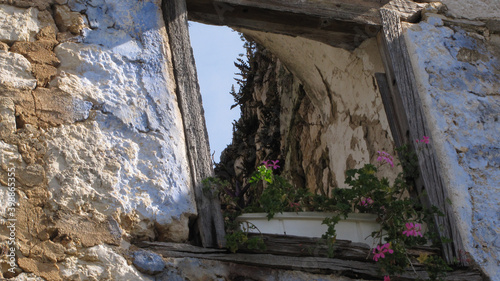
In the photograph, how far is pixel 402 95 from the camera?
12.2 ft

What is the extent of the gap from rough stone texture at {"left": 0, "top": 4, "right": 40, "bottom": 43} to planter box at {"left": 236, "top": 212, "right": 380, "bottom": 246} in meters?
1.26

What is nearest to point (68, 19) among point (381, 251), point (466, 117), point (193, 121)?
point (193, 121)

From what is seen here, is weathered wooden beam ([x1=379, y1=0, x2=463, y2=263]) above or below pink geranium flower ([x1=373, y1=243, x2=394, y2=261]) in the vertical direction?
above

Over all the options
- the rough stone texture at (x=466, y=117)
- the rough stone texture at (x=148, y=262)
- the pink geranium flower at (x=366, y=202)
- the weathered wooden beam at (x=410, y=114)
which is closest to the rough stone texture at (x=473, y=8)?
the rough stone texture at (x=466, y=117)

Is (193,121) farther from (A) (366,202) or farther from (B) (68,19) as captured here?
(A) (366,202)

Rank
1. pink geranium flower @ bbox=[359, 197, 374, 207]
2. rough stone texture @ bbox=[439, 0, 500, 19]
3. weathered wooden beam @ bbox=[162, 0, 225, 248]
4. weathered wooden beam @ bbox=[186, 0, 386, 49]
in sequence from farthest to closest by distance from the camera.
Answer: rough stone texture @ bbox=[439, 0, 500, 19], weathered wooden beam @ bbox=[186, 0, 386, 49], pink geranium flower @ bbox=[359, 197, 374, 207], weathered wooden beam @ bbox=[162, 0, 225, 248]

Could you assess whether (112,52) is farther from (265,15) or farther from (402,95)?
(402,95)

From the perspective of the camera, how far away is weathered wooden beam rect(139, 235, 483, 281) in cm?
286

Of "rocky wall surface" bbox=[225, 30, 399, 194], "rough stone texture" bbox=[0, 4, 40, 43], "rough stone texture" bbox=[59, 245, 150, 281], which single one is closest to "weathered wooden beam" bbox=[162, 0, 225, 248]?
"rough stone texture" bbox=[59, 245, 150, 281]

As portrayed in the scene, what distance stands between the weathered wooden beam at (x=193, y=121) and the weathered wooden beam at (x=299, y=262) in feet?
0.26

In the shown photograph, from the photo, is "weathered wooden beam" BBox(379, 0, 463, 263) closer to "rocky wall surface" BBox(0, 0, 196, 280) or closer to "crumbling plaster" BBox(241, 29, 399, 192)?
"crumbling plaster" BBox(241, 29, 399, 192)

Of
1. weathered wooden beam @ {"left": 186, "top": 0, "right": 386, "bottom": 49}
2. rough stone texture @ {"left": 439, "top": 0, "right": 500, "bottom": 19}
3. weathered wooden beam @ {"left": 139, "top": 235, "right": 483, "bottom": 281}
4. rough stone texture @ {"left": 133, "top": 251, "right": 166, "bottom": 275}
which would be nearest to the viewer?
rough stone texture @ {"left": 133, "top": 251, "right": 166, "bottom": 275}

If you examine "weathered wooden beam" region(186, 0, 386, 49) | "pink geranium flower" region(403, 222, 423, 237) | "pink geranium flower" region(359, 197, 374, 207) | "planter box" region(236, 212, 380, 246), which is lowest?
"pink geranium flower" region(403, 222, 423, 237)

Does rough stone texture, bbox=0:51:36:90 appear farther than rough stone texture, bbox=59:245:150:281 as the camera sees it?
Yes
